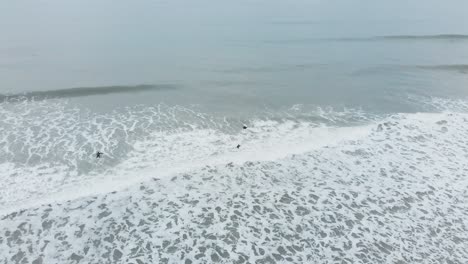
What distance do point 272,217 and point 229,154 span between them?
3429 mm

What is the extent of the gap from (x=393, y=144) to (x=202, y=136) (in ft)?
24.6

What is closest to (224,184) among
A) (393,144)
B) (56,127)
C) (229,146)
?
(229,146)

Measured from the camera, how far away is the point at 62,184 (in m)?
10.4

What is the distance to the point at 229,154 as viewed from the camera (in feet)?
39.9

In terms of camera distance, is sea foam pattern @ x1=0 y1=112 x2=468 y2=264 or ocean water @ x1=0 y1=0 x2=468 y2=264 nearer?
sea foam pattern @ x1=0 y1=112 x2=468 y2=264

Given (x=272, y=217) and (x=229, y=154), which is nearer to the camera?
(x=272, y=217)

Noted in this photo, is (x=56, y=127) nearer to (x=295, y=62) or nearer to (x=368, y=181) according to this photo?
(x=368, y=181)

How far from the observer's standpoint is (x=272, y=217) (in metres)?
9.39

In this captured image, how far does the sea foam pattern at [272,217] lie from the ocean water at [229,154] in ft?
0.13

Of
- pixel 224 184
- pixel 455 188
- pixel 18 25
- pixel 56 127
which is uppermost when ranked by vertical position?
pixel 18 25

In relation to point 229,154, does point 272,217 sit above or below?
below

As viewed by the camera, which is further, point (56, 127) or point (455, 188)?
point (56, 127)

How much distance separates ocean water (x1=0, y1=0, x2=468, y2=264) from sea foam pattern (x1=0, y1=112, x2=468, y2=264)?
1.6 inches

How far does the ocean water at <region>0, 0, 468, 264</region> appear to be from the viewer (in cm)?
861
